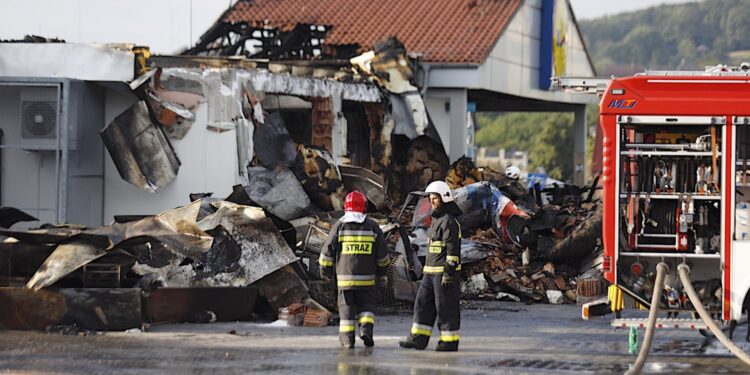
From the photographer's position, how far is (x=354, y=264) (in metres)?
12.8

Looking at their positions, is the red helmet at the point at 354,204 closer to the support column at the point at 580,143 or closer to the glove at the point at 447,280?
the glove at the point at 447,280

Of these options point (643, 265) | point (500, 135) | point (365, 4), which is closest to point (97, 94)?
point (643, 265)

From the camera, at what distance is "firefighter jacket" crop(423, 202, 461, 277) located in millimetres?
12648

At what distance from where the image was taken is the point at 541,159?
112 metres

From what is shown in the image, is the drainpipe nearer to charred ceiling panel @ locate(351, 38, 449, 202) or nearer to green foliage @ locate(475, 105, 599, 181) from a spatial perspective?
charred ceiling panel @ locate(351, 38, 449, 202)

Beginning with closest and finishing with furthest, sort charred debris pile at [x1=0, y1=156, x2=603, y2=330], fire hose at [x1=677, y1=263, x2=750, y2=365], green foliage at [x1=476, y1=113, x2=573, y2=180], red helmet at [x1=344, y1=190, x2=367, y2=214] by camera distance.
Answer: fire hose at [x1=677, y1=263, x2=750, y2=365]
red helmet at [x1=344, y1=190, x2=367, y2=214]
charred debris pile at [x1=0, y1=156, x2=603, y2=330]
green foliage at [x1=476, y1=113, x2=573, y2=180]

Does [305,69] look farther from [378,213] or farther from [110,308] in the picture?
[110,308]

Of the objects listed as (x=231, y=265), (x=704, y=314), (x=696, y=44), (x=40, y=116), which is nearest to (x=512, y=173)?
(x=40, y=116)

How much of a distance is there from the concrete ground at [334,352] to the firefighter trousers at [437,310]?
0.21 metres

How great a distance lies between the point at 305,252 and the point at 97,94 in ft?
21.3

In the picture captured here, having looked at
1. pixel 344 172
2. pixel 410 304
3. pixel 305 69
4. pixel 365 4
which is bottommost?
pixel 410 304

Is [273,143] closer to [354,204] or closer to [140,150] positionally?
[140,150]

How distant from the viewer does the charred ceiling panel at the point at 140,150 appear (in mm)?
20734

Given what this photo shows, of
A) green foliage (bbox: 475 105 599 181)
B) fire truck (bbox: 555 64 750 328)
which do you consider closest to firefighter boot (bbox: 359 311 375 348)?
fire truck (bbox: 555 64 750 328)
